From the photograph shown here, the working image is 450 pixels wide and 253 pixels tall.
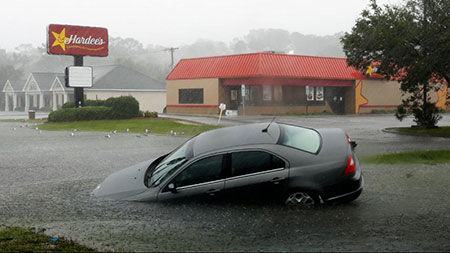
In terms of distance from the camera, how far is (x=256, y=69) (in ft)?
133

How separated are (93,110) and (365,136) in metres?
18.4

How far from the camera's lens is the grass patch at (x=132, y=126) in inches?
1056

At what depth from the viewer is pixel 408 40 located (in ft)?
72.8

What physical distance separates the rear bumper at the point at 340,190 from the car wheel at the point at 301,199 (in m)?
0.16

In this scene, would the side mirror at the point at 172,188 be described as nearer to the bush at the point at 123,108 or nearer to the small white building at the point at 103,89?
the bush at the point at 123,108

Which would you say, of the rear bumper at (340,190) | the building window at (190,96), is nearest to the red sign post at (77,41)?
the building window at (190,96)

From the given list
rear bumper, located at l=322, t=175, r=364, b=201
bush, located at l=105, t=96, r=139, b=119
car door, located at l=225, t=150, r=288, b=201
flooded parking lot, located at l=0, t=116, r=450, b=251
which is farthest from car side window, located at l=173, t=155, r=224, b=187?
bush, located at l=105, t=96, r=139, b=119

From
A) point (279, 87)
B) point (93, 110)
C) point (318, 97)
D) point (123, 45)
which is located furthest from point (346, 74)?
point (123, 45)

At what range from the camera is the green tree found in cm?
2081

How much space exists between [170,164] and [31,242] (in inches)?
110

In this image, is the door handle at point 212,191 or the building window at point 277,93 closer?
the door handle at point 212,191

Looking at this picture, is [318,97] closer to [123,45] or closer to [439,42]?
[439,42]

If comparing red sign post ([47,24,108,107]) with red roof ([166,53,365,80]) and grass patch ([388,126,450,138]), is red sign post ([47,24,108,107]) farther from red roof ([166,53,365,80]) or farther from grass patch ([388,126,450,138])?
grass patch ([388,126,450,138])

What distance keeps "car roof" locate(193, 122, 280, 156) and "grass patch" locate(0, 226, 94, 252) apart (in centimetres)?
256
